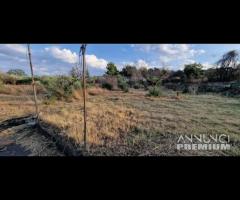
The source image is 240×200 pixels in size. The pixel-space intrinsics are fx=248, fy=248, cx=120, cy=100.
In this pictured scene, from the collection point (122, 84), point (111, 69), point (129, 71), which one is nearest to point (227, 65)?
point (129, 71)

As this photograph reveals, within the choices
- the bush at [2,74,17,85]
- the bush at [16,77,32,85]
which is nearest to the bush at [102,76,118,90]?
the bush at [16,77,32,85]

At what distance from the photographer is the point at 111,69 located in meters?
3.63

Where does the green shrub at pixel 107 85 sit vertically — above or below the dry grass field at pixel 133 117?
above

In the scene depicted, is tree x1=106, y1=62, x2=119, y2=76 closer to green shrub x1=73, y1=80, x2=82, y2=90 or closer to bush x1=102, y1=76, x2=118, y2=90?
bush x1=102, y1=76, x2=118, y2=90

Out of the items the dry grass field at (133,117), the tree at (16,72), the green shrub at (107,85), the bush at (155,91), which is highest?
the tree at (16,72)

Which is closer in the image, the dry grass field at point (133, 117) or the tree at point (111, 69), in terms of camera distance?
the dry grass field at point (133, 117)

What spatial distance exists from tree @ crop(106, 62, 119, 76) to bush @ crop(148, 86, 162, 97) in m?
0.62

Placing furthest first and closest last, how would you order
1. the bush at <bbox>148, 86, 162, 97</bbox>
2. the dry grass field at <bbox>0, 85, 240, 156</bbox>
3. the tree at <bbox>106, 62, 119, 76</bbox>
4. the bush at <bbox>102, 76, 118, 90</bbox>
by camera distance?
the bush at <bbox>148, 86, 162, 97</bbox> → the bush at <bbox>102, 76, 118, 90</bbox> → the tree at <bbox>106, 62, 119, 76</bbox> → the dry grass field at <bbox>0, 85, 240, 156</bbox>

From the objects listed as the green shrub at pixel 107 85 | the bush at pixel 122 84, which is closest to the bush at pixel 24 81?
the green shrub at pixel 107 85

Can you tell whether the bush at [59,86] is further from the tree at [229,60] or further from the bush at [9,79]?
the tree at [229,60]

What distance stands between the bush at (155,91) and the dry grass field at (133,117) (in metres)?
0.08

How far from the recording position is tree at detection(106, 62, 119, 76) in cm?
359

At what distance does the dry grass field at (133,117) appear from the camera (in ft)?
11.4

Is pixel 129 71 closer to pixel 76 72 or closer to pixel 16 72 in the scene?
pixel 76 72
